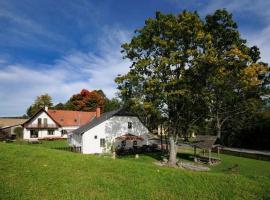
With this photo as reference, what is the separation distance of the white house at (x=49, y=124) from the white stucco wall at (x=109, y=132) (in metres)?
19.6

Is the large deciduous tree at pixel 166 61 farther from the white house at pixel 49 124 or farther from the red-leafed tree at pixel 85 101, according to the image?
the red-leafed tree at pixel 85 101

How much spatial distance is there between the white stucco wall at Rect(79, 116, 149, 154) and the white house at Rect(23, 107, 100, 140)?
19585 mm

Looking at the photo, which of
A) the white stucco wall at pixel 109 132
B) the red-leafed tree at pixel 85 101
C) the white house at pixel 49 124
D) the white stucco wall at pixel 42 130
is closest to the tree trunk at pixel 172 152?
the white stucco wall at pixel 109 132

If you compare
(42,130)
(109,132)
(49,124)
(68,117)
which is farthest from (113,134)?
(68,117)

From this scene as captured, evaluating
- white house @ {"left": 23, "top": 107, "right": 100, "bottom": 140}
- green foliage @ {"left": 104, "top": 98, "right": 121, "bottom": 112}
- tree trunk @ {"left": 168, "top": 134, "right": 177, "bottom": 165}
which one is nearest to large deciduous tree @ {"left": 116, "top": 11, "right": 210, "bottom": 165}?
tree trunk @ {"left": 168, "top": 134, "right": 177, "bottom": 165}

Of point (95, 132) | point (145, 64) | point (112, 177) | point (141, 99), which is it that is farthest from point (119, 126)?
point (112, 177)

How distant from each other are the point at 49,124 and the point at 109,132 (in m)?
26.7

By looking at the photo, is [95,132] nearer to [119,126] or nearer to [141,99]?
[119,126]

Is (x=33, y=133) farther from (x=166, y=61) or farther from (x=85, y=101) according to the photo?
(x=166, y=61)

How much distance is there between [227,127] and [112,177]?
44.5m

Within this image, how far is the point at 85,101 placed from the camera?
8481 centimetres

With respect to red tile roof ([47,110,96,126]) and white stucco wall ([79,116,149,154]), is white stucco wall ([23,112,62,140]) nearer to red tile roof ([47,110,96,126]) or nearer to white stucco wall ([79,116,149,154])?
red tile roof ([47,110,96,126])

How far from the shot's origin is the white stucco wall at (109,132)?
121ft

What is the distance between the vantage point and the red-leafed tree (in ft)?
278
